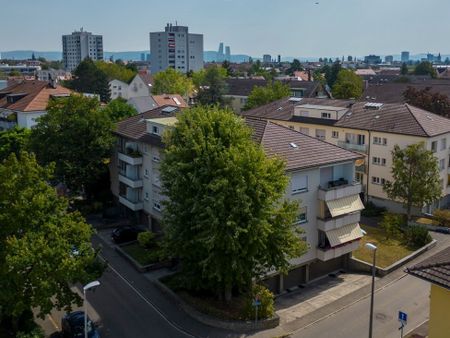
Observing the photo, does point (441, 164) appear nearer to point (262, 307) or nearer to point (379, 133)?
point (379, 133)

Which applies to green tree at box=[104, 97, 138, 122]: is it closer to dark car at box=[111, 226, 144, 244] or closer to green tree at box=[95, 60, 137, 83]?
dark car at box=[111, 226, 144, 244]

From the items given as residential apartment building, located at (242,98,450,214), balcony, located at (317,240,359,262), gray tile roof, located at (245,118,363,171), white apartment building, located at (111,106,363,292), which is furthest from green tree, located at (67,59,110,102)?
balcony, located at (317,240,359,262)

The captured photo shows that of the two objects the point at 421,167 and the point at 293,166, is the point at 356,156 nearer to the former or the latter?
the point at 293,166

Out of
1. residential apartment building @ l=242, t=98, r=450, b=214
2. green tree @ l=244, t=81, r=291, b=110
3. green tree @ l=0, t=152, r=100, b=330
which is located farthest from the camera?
green tree @ l=244, t=81, r=291, b=110

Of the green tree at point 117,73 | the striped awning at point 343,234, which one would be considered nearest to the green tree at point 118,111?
the striped awning at point 343,234

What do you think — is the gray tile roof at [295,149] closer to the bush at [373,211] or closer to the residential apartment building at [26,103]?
the bush at [373,211]

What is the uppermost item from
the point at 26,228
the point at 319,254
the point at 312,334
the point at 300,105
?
the point at 300,105

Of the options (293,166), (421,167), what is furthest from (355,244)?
(421,167)
